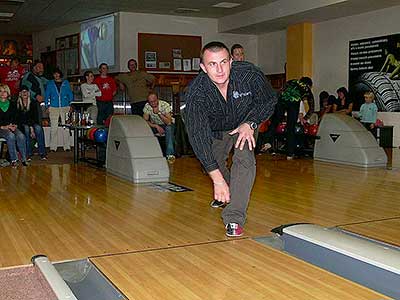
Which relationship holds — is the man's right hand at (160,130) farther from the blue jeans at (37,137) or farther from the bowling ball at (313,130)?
the bowling ball at (313,130)

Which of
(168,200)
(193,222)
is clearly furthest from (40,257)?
(168,200)

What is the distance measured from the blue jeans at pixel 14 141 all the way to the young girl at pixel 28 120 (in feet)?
0.86

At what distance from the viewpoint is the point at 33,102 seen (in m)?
6.65

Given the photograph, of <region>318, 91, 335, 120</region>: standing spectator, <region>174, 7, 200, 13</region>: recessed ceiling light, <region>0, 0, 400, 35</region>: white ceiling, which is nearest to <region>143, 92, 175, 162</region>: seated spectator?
<region>0, 0, 400, 35</region>: white ceiling

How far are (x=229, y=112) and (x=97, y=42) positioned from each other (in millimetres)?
8917

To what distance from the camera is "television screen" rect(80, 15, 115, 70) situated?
10750 mm

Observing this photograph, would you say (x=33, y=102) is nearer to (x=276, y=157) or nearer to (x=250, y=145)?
(x=276, y=157)

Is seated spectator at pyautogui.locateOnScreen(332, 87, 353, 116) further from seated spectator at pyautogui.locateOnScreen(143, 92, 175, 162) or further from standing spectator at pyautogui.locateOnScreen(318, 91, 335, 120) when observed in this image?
seated spectator at pyautogui.locateOnScreen(143, 92, 175, 162)

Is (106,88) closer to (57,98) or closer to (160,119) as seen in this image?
(57,98)

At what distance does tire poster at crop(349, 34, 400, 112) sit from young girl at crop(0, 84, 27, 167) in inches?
228

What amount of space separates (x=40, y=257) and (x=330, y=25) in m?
8.50

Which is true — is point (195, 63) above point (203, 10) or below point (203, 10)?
below

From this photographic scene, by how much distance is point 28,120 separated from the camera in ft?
21.5

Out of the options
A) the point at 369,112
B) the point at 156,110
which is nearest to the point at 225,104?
the point at 156,110
